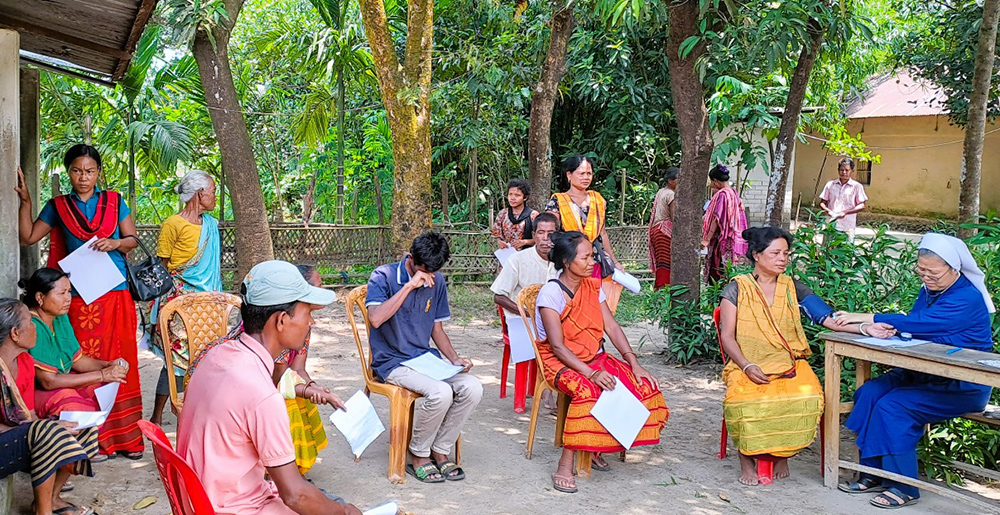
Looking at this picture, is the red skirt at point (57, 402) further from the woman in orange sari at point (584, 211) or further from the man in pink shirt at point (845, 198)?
the man in pink shirt at point (845, 198)

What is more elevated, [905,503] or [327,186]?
[327,186]

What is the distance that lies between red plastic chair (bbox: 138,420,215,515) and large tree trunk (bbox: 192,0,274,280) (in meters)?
7.25

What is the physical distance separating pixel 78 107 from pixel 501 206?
668 centimetres

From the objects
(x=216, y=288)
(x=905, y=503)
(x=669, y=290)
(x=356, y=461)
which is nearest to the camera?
(x=905, y=503)

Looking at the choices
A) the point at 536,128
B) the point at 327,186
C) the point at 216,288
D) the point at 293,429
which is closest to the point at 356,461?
the point at 293,429

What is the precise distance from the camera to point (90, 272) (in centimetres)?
460

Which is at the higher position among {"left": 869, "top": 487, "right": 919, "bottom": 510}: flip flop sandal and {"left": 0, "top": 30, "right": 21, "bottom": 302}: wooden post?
{"left": 0, "top": 30, "right": 21, "bottom": 302}: wooden post

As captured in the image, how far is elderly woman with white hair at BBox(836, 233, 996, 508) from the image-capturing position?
167 inches

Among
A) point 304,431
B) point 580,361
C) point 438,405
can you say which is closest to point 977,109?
point 580,361

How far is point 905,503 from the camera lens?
14.1ft

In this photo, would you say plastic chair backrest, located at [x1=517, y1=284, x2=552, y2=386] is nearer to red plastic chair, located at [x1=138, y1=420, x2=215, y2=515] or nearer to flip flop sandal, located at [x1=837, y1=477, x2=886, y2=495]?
flip flop sandal, located at [x1=837, y1=477, x2=886, y2=495]

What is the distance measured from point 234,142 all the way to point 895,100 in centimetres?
1586

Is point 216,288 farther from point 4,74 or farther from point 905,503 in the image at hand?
point 905,503

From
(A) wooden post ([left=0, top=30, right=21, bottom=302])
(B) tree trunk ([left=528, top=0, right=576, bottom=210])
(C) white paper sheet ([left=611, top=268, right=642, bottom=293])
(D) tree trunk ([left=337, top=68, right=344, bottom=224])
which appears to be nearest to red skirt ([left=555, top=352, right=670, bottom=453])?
(C) white paper sheet ([left=611, top=268, right=642, bottom=293])
